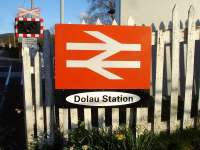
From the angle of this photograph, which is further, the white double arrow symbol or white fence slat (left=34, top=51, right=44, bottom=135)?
white fence slat (left=34, top=51, right=44, bottom=135)

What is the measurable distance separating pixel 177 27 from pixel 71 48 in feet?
4.85

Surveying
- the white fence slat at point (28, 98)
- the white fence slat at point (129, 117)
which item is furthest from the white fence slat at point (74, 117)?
the white fence slat at point (129, 117)

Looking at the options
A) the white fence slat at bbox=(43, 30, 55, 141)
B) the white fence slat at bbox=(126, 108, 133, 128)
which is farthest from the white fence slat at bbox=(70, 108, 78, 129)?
the white fence slat at bbox=(126, 108, 133, 128)

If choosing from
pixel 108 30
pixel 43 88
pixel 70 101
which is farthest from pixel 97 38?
pixel 43 88

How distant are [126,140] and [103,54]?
1.19m

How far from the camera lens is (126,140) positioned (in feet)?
18.2

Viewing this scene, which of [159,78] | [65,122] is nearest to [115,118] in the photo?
[65,122]

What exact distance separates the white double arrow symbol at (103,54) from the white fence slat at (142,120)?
0.64 meters

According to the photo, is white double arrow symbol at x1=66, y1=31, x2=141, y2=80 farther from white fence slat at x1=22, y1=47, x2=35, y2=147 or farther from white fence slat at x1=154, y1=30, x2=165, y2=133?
white fence slat at x1=22, y1=47, x2=35, y2=147

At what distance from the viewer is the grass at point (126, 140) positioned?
552 centimetres

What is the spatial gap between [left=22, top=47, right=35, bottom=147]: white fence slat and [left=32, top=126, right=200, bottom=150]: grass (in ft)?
1.12

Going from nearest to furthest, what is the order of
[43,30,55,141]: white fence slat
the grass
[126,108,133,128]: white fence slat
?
1. the grass
2. [43,30,55,141]: white fence slat
3. [126,108,133,128]: white fence slat

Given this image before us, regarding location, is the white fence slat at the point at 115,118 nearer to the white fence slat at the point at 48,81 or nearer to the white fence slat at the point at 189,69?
the white fence slat at the point at 48,81

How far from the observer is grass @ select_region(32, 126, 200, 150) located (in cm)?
552
